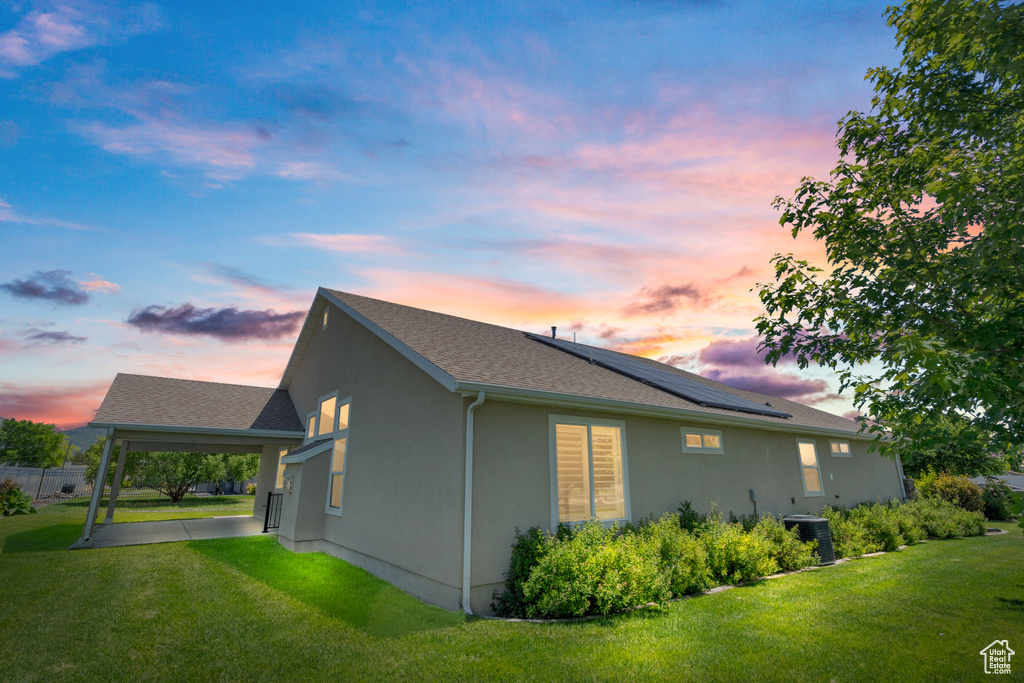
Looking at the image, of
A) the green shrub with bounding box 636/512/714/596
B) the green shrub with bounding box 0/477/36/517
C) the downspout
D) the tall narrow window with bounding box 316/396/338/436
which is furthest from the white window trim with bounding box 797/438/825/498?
the green shrub with bounding box 0/477/36/517

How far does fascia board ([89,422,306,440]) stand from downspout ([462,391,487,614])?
9.64 metres

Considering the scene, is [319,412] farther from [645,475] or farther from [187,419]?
[645,475]

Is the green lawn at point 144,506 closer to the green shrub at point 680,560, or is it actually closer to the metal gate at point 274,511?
the metal gate at point 274,511

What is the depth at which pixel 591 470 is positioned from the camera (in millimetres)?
8047

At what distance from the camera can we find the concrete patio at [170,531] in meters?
11.8

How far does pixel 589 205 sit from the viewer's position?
1061 centimetres

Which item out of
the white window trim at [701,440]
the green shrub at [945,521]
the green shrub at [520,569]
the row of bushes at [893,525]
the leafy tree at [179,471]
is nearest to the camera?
the green shrub at [520,569]

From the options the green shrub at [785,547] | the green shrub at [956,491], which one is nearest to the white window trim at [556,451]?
the green shrub at [785,547]

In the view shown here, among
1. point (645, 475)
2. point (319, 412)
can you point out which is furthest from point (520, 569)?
point (319, 412)

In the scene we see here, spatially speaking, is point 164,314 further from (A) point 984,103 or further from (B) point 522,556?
(A) point 984,103

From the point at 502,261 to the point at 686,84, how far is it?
5548 mm

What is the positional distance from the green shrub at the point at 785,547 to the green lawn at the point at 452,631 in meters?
0.40

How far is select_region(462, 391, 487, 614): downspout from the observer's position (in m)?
6.10

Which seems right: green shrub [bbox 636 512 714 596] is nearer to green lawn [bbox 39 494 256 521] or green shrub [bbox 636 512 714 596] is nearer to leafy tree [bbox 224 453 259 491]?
green lawn [bbox 39 494 256 521]
